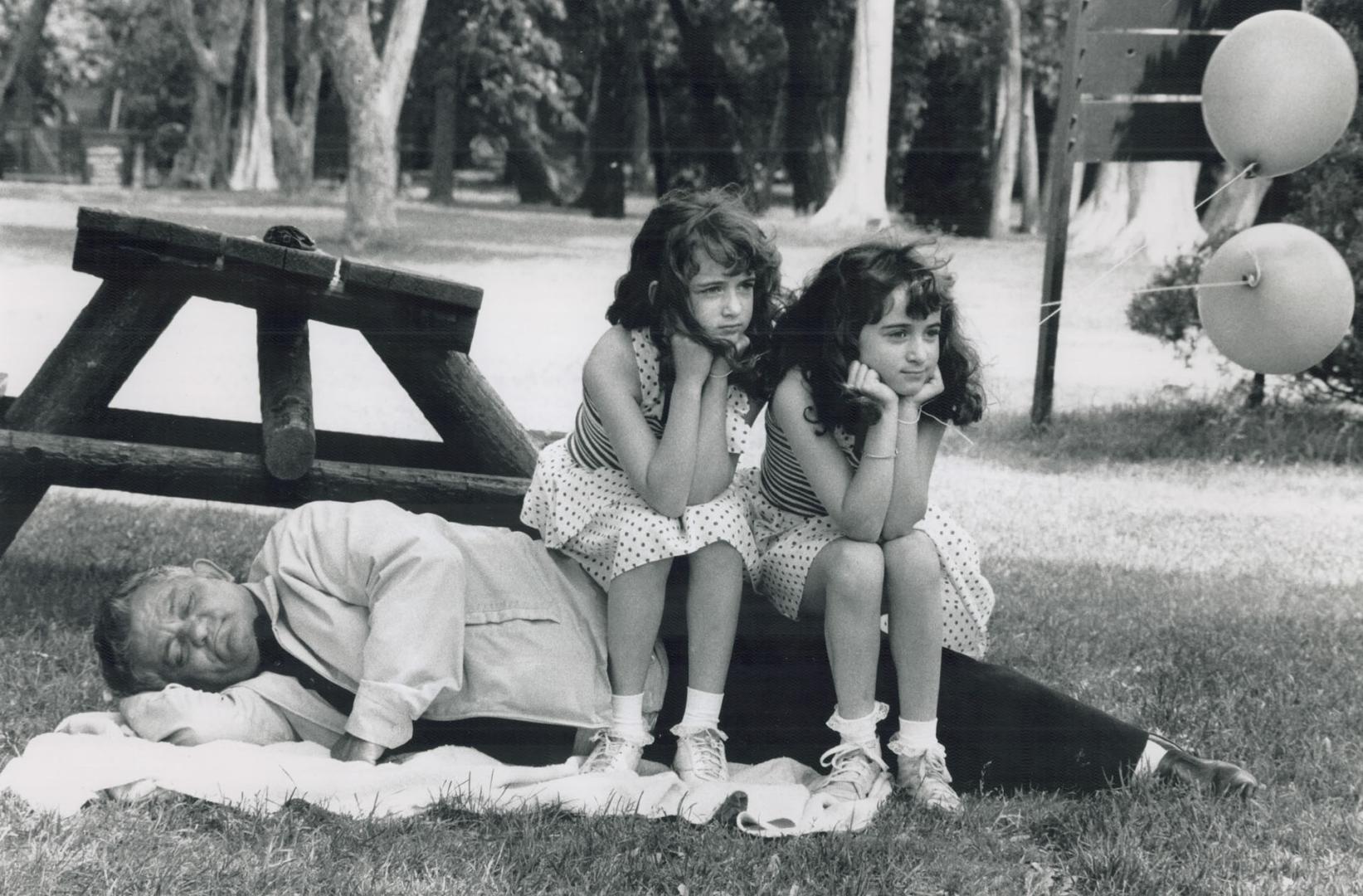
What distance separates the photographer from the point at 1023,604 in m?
4.06

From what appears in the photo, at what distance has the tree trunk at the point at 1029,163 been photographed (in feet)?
55.3

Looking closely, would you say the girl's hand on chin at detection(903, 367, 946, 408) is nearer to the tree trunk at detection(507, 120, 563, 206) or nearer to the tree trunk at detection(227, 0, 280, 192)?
the tree trunk at detection(227, 0, 280, 192)

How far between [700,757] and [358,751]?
569mm

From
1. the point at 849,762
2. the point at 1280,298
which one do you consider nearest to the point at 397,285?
the point at 849,762

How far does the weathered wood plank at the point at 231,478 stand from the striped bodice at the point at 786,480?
79 centimetres

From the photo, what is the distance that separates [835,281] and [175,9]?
36.4 ft

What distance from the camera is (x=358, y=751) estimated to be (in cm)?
239

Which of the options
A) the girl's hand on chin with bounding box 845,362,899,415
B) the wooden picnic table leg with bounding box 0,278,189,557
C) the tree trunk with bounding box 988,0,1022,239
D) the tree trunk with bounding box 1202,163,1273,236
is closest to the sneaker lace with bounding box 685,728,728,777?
the girl's hand on chin with bounding box 845,362,899,415

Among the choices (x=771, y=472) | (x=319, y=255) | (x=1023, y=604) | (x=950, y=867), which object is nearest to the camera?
(x=950, y=867)

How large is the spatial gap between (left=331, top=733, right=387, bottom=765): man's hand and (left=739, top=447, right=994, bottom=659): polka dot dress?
0.75m

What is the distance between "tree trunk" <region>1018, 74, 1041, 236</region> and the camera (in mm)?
16859

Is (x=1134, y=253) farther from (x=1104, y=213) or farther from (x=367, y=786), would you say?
(x=1104, y=213)

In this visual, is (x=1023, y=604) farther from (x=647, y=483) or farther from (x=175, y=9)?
(x=175, y=9)

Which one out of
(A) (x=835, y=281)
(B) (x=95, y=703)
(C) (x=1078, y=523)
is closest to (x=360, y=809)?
(B) (x=95, y=703)
